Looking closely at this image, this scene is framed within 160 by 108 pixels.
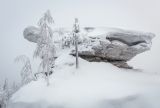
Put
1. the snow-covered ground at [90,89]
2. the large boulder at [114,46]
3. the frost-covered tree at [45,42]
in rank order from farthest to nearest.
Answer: the large boulder at [114,46] < the frost-covered tree at [45,42] < the snow-covered ground at [90,89]

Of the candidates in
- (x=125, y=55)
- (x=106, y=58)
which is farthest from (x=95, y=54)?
(x=125, y=55)

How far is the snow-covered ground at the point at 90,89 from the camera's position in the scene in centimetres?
2431

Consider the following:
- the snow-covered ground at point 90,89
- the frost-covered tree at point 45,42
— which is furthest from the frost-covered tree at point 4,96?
the frost-covered tree at point 45,42

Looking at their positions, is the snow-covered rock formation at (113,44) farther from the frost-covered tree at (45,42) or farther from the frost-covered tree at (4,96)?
the frost-covered tree at (4,96)

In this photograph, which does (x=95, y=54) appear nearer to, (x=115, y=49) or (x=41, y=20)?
(x=115, y=49)

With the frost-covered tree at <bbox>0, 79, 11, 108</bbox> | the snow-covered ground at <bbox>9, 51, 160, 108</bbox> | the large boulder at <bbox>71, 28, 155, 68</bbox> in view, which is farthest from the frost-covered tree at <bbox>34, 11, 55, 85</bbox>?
the frost-covered tree at <bbox>0, 79, 11, 108</bbox>

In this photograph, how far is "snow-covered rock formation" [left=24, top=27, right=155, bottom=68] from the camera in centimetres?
3541

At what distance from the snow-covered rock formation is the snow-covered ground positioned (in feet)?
3.95

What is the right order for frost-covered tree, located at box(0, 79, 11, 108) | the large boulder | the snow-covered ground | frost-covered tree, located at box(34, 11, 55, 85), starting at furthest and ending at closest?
frost-covered tree, located at box(0, 79, 11, 108) → the large boulder → frost-covered tree, located at box(34, 11, 55, 85) → the snow-covered ground

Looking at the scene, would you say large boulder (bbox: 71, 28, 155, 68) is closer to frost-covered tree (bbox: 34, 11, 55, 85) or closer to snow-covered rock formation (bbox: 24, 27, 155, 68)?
snow-covered rock formation (bbox: 24, 27, 155, 68)

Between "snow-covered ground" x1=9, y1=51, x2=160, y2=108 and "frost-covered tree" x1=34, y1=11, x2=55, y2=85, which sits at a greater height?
"frost-covered tree" x1=34, y1=11, x2=55, y2=85

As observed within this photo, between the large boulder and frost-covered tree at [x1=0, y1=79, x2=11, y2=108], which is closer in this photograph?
the large boulder

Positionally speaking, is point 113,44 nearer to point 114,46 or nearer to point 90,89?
point 114,46

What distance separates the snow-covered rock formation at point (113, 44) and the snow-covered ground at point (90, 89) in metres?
1.21
